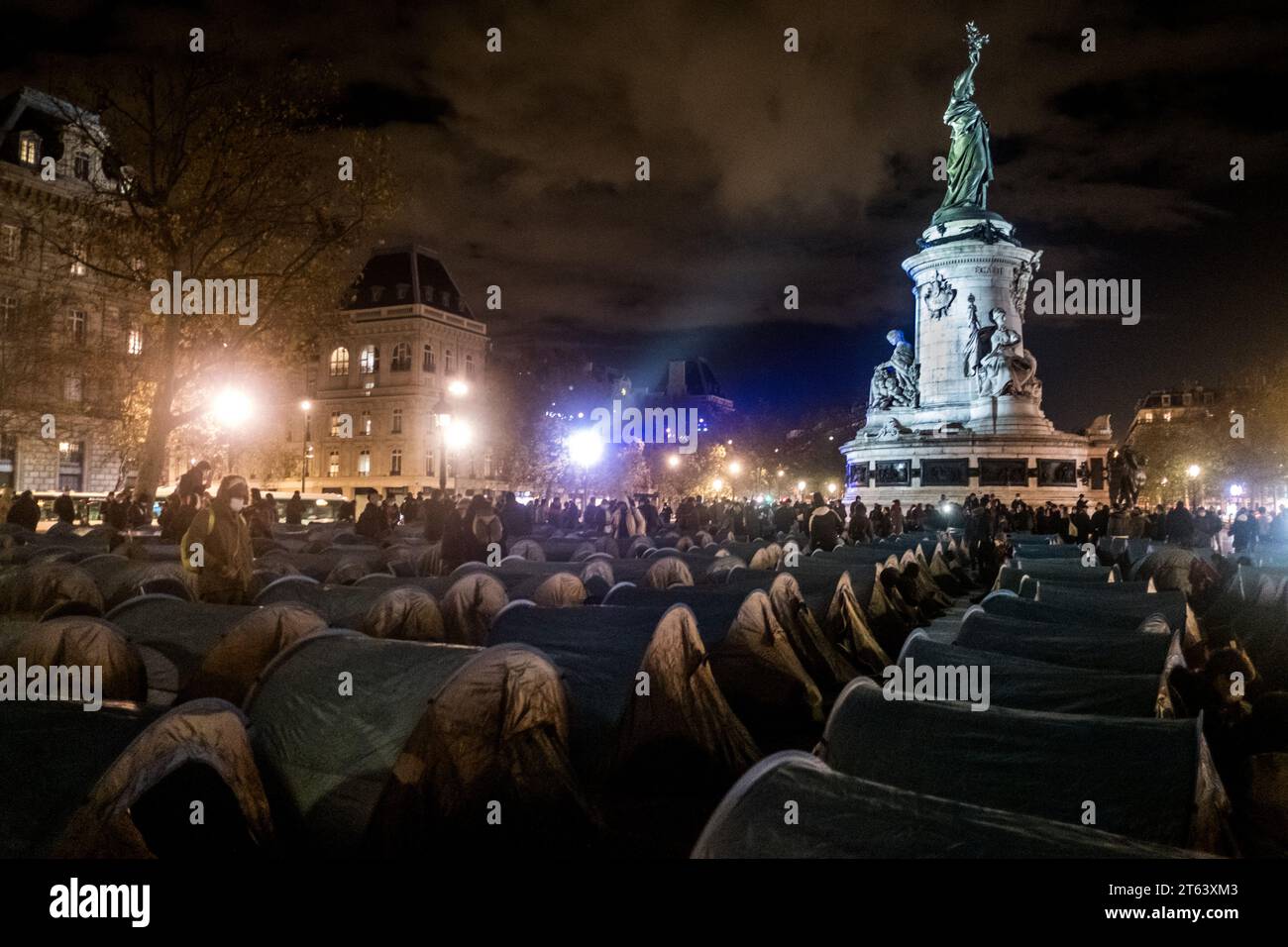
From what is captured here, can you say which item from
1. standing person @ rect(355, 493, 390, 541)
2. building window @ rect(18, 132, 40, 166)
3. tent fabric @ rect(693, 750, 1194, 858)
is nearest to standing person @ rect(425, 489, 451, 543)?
standing person @ rect(355, 493, 390, 541)

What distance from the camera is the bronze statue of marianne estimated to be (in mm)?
44000

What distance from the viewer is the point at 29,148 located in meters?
48.5

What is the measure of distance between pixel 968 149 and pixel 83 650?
149ft

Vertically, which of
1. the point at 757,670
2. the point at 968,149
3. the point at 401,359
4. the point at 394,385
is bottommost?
the point at 757,670

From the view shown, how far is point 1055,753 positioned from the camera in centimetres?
474

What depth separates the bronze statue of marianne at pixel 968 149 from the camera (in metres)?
44.0

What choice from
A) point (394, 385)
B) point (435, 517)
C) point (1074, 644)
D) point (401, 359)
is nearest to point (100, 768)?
point (1074, 644)

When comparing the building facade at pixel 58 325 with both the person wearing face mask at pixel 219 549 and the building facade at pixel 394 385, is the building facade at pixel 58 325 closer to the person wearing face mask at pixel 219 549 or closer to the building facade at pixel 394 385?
the building facade at pixel 394 385

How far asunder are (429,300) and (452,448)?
13.5 meters

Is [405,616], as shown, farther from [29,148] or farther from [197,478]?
[29,148]

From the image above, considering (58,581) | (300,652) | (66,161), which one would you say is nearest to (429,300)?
(66,161)
